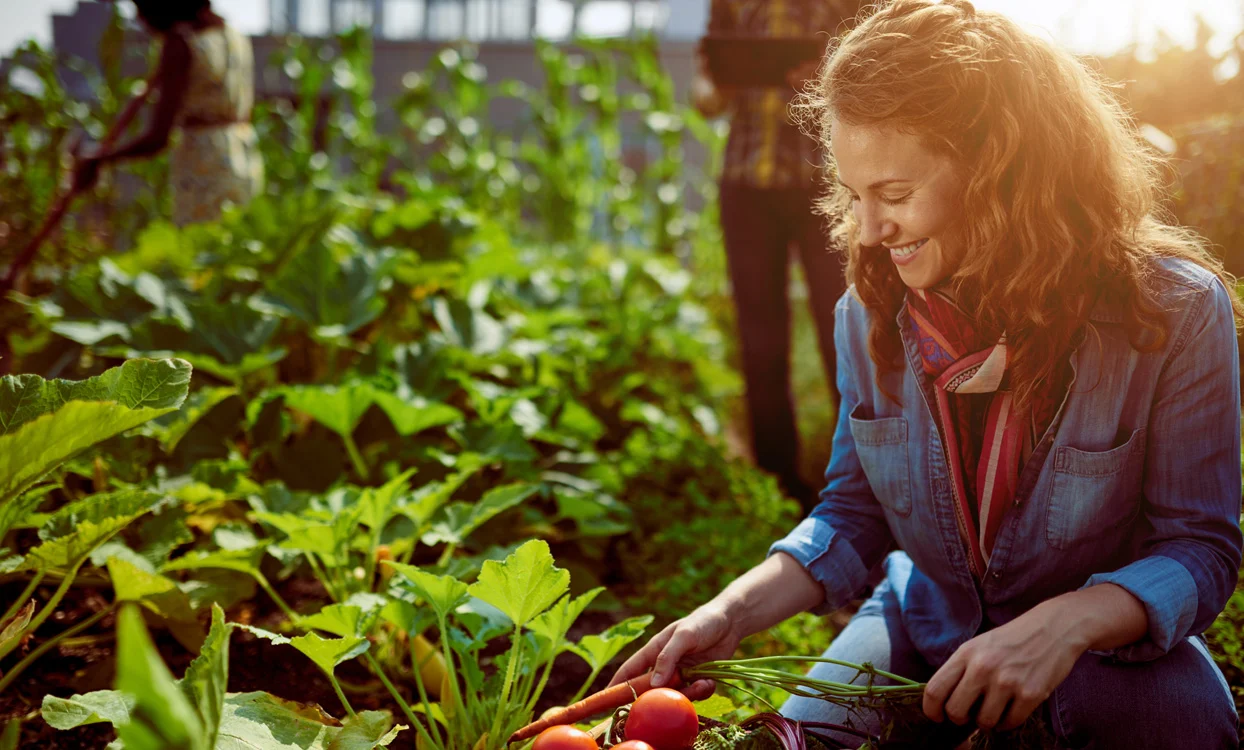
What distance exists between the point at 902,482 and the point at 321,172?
14.2ft

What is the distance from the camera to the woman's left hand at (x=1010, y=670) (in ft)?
3.51

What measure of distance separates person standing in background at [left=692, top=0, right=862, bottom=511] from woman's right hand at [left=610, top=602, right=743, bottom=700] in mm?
1426

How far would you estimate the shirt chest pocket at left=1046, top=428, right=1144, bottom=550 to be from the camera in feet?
4.06

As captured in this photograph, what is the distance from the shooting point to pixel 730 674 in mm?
1268

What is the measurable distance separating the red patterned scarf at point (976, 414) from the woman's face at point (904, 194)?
7 centimetres

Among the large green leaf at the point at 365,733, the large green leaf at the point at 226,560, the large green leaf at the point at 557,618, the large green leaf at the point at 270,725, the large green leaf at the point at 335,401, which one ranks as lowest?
the large green leaf at the point at 365,733

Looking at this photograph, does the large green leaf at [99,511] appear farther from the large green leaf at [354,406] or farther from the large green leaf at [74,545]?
the large green leaf at [354,406]

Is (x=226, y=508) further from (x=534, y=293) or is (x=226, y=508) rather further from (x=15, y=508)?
(x=534, y=293)

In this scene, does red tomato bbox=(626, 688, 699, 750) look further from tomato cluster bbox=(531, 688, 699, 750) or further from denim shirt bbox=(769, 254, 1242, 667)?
denim shirt bbox=(769, 254, 1242, 667)

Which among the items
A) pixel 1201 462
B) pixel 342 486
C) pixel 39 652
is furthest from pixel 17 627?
pixel 1201 462

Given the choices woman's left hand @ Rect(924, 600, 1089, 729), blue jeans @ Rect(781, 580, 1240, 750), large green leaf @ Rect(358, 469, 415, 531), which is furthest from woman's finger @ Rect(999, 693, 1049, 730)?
large green leaf @ Rect(358, 469, 415, 531)

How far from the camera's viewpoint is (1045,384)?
1.26m

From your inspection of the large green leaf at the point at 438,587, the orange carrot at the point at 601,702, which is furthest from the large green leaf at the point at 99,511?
the orange carrot at the point at 601,702

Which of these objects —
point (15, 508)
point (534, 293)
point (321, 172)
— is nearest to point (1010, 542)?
point (15, 508)
